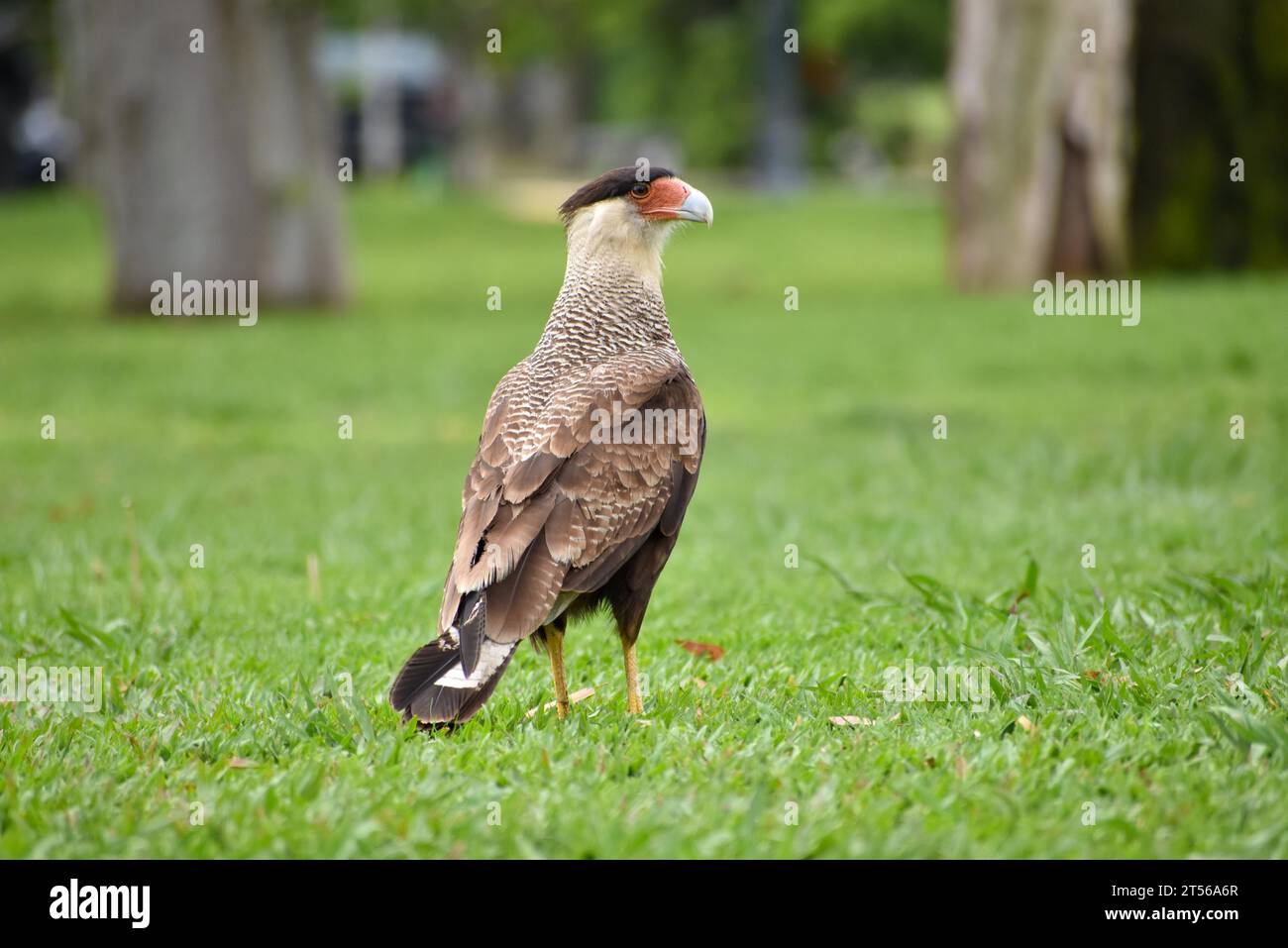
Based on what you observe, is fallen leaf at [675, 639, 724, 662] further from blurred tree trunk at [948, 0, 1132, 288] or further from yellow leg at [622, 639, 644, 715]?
blurred tree trunk at [948, 0, 1132, 288]

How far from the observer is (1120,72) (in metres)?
16.5

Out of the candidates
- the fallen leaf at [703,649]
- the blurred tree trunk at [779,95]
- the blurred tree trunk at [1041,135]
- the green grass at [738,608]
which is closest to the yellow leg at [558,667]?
the green grass at [738,608]

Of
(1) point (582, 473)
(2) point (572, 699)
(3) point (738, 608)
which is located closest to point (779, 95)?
Answer: (3) point (738, 608)

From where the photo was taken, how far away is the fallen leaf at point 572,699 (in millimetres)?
4508

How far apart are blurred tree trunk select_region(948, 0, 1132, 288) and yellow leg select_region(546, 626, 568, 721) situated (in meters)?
13.6

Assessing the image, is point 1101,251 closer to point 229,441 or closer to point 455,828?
point 229,441

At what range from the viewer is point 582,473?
4.28 m

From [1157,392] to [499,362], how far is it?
5.60 meters

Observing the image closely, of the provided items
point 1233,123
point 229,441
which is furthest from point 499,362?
point 1233,123

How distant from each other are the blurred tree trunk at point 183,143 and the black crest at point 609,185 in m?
12.8

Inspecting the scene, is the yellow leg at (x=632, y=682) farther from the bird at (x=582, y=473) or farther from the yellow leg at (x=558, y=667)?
the yellow leg at (x=558, y=667)

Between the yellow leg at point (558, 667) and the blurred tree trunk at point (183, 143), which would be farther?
the blurred tree trunk at point (183, 143)

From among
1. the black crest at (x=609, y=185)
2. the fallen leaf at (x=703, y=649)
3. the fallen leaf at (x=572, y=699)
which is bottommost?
the fallen leaf at (x=572, y=699)
